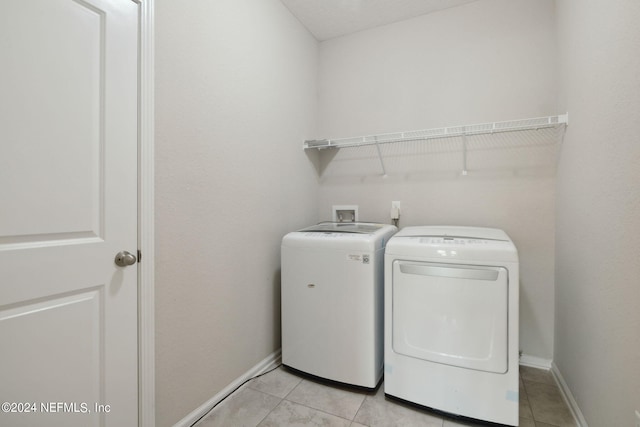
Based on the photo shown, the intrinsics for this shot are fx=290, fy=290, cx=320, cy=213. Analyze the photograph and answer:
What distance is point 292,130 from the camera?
89.3 inches

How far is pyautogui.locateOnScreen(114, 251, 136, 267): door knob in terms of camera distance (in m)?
1.14

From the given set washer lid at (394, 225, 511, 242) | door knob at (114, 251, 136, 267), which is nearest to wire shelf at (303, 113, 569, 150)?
washer lid at (394, 225, 511, 242)

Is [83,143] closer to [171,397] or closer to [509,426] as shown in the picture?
[171,397]

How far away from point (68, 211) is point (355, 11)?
2.25 m

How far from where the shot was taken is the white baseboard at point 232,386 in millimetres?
1427

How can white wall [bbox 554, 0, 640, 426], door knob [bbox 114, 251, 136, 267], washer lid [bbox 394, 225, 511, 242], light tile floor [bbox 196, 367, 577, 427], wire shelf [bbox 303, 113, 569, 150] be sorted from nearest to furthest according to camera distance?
white wall [bbox 554, 0, 640, 426] < door knob [bbox 114, 251, 136, 267] < light tile floor [bbox 196, 367, 577, 427] < washer lid [bbox 394, 225, 511, 242] < wire shelf [bbox 303, 113, 569, 150]

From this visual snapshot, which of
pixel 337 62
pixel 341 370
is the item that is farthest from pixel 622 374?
pixel 337 62

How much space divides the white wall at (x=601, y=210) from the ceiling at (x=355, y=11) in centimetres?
86

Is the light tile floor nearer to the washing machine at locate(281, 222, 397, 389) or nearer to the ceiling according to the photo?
the washing machine at locate(281, 222, 397, 389)

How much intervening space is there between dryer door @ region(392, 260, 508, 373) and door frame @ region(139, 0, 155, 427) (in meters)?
1.18

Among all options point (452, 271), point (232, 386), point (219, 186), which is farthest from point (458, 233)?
point (232, 386)

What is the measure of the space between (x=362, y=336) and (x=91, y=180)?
1480mm

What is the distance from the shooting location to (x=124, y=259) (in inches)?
45.2

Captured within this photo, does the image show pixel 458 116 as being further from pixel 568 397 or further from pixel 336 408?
pixel 336 408
